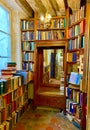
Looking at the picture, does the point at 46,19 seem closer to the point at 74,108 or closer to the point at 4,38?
the point at 4,38

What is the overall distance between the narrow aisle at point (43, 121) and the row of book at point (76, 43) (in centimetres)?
166

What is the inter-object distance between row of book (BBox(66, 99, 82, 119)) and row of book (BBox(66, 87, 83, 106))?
0.08 metres

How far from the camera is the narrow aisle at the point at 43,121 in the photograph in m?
3.42

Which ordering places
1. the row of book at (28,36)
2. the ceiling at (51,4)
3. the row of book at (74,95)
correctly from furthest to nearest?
the row of book at (28,36) < the ceiling at (51,4) < the row of book at (74,95)

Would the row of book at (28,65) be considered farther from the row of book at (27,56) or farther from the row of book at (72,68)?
the row of book at (72,68)

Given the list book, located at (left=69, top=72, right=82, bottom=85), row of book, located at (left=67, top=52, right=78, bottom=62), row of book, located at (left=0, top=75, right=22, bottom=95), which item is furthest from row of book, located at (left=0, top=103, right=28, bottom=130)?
row of book, located at (left=67, top=52, right=78, bottom=62)

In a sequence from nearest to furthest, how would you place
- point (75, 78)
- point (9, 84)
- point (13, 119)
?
point (9, 84)
point (13, 119)
point (75, 78)

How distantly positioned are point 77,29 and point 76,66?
83cm

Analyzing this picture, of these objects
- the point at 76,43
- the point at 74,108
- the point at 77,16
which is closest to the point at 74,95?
the point at 74,108

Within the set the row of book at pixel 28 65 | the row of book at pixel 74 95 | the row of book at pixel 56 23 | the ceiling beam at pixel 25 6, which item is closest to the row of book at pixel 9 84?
the row of book at pixel 28 65

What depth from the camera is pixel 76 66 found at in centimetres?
386

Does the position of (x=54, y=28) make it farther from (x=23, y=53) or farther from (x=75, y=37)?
(x=23, y=53)

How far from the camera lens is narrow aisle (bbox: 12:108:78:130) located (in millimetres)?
3418

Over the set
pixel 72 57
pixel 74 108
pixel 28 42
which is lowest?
pixel 74 108
